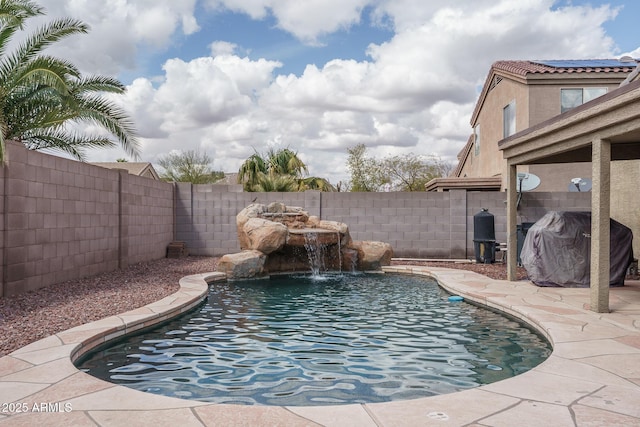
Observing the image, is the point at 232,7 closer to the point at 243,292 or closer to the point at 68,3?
the point at 68,3

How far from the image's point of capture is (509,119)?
617 inches

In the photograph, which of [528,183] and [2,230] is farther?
[528,183]

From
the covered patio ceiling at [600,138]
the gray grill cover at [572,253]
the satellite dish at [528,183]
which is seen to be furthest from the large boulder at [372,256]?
the covered patio ceiling at [600,138]

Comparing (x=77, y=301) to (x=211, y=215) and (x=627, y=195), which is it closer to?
(x=211, y=215)

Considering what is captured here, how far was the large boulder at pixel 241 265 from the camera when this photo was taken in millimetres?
9359

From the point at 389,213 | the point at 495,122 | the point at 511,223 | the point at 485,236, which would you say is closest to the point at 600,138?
the point at 511,223

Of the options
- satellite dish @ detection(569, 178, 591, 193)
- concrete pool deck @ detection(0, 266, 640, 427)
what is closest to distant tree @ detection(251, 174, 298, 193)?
satellite dish @ detection(569, 178, 591, 193)

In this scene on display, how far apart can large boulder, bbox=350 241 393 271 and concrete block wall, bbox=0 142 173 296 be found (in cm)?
501

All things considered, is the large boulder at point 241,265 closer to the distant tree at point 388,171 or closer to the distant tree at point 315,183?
the distant tree at point 315,183

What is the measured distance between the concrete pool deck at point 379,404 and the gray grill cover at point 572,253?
3.38 metres

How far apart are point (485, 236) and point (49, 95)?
10007 millimetres

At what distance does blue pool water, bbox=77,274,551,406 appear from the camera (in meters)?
3.67

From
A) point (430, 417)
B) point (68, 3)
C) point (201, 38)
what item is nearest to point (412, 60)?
point (201, 38)

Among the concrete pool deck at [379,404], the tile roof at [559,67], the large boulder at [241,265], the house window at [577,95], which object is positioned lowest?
the concrete pool deck at [379,404]
